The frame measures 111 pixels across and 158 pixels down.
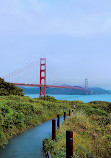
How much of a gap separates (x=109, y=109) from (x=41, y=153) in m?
18.1

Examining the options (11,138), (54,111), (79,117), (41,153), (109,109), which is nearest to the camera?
(41,153)

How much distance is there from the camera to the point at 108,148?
5.86 meters

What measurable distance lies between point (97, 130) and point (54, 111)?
8553 mm

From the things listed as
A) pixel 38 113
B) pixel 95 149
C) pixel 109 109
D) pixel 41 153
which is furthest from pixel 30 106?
pixel 109 109

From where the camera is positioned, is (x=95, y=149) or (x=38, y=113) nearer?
(x=95, y=149)

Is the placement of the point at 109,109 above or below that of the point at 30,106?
below

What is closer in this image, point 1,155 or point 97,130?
point 1,155

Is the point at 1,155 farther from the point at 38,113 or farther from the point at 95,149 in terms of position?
the point at 38,113

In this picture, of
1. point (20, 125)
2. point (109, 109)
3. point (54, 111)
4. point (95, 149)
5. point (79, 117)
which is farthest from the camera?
point (109, 109)

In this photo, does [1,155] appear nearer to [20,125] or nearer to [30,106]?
[20,125]

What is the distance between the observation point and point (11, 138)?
8.12 m

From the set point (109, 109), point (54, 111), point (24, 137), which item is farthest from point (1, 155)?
point (109, 109)

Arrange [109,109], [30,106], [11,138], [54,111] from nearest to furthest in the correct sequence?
1. [11,138]
2. [30,106]
3. [54,111]
4. [109,109]

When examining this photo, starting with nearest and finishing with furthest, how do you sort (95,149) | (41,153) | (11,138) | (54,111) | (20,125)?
(95,149)
(41,153)
(11,138)
(20,125)
(54,111)
